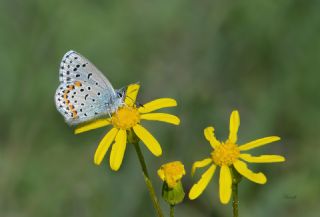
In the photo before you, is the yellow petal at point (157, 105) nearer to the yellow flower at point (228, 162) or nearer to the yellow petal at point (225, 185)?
the yellow flower at point (228, 162)

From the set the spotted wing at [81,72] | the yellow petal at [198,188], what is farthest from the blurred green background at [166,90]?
the yellow petal at [198,188]

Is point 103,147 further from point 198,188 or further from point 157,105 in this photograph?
point 198,188

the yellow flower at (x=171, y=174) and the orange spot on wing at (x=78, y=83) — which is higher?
the orange spot on wing at (x=78, y=83)

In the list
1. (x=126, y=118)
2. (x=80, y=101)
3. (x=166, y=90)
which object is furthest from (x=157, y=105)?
(x=166, y=90)

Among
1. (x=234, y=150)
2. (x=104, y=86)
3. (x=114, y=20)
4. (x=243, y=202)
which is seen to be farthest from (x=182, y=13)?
(x=234, y=150)

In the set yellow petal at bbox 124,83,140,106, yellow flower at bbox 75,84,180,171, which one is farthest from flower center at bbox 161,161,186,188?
yellow petal at bbox 124,83,140,106

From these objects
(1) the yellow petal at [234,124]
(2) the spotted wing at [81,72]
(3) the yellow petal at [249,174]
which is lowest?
(3) the yellow petal at [249,174]

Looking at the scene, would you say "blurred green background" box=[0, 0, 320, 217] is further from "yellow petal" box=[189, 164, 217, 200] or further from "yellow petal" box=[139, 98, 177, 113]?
"yellow petal" box=[189, 164, 217, 200]
